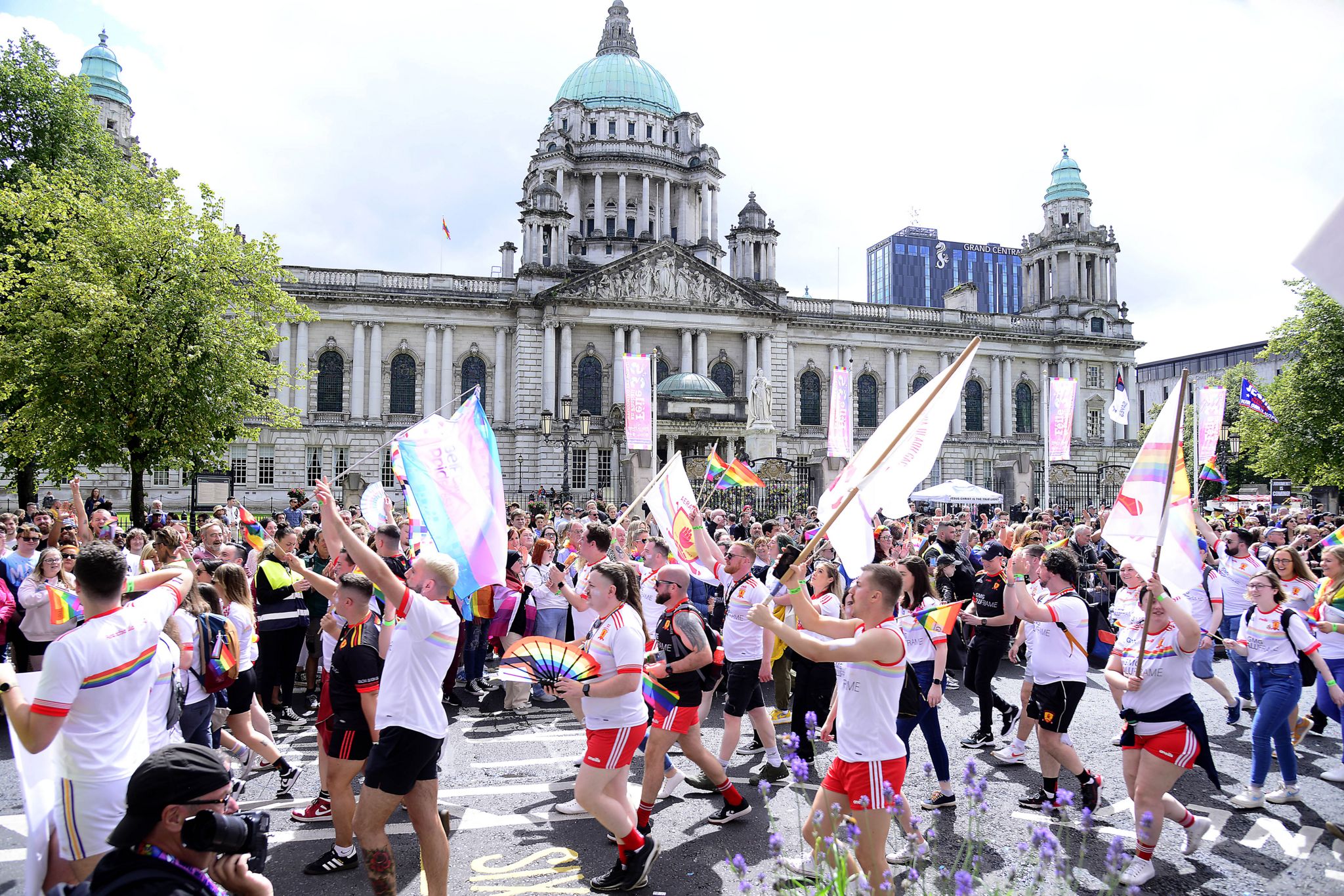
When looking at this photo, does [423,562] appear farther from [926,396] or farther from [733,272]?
[733,272]

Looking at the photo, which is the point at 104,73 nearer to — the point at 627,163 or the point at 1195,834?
the point at 627,163

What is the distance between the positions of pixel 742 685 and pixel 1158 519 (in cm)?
367

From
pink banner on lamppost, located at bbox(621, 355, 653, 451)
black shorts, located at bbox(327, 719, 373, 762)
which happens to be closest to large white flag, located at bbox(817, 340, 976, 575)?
black shorts, located at bbox(327, 719, 373, 762)

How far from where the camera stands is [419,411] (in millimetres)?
45281

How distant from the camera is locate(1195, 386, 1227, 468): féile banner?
75.4 feet

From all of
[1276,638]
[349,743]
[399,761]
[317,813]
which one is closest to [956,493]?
[1276,638]

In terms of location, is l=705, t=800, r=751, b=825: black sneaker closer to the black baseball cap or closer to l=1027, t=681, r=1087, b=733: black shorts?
l=1027, t=681, r=1087, b=733: black shorts

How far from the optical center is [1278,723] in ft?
22.9

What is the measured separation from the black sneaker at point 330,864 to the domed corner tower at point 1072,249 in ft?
197

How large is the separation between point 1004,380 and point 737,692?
5235cm

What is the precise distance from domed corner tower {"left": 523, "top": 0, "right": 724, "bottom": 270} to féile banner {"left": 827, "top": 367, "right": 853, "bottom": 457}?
2571 centimetres

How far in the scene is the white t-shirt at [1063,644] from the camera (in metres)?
6.92

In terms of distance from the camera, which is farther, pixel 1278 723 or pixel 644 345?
pixel 644 345

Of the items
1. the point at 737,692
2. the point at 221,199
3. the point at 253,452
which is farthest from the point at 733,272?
the point at 737,692
